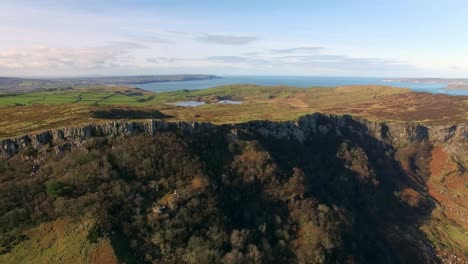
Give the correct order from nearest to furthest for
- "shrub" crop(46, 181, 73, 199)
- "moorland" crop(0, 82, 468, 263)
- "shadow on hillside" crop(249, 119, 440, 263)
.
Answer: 1. "moorland" crop(0, 82, 468, 263)
2. "shrub" crop(46, 181, 73, 199)
3. "shadow on hillside" crop(249, 119, 440, 263)

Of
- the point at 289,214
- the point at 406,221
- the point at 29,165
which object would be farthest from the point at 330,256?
the point at 29,165

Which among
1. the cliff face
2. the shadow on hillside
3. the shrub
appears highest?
the cliff face

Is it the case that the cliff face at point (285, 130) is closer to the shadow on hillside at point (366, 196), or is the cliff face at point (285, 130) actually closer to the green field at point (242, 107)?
the shadow on hillside at point (366, 196)

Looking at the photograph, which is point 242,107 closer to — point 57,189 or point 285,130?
point 285,130

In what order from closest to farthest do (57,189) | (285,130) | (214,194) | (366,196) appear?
(57,189) < (214,194) < (366,196) < (285,130)

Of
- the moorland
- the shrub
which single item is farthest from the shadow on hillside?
the shrub

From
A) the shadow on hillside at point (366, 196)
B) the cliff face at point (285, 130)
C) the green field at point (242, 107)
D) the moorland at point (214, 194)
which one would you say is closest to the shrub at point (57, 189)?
the moorland at point (214, 194)

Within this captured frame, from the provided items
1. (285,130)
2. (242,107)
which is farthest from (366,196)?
(242,107)

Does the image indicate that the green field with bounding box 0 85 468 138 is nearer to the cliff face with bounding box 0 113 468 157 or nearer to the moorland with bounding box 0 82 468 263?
the moorland with bounding box 0 82 468 263
